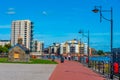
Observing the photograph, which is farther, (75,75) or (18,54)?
(18,54)

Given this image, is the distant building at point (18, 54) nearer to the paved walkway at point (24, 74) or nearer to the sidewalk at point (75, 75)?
the paved walkway at point (24, 74)

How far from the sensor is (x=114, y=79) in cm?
2398

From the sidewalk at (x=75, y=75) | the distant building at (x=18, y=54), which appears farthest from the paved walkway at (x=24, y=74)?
the distant building at (x=18, y=54)

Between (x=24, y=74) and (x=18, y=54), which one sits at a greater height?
(x=18, y=54)

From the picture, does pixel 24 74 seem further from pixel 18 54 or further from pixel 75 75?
pixel 18 54

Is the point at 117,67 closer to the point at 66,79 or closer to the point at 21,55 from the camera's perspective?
the point at 66,79

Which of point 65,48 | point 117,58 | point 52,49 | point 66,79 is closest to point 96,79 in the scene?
point 66,79

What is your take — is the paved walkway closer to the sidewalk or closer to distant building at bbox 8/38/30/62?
the sidewalk

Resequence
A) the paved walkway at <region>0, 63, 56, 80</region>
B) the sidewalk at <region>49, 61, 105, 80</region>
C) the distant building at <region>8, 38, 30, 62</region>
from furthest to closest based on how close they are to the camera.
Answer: the distant building at <region>8, 38, 30, 62</region> → the sidewalk at <region>49, 61, 105, 80</region> → the paved walkway at <region>0, 63, 56, 80</region>

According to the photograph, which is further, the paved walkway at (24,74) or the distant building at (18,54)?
the distant building at (18,54)

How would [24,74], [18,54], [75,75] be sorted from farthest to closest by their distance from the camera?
[18,54] < [24,74] < [75,75]

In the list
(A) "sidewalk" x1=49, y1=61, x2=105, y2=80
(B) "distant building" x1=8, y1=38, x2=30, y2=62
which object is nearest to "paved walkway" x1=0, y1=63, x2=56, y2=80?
(A) "sidewalk" x1=49, y1=61, x2=105, y2=80

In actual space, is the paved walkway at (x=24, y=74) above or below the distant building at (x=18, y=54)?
below

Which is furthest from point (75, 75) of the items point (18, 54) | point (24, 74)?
point (18, 54)
